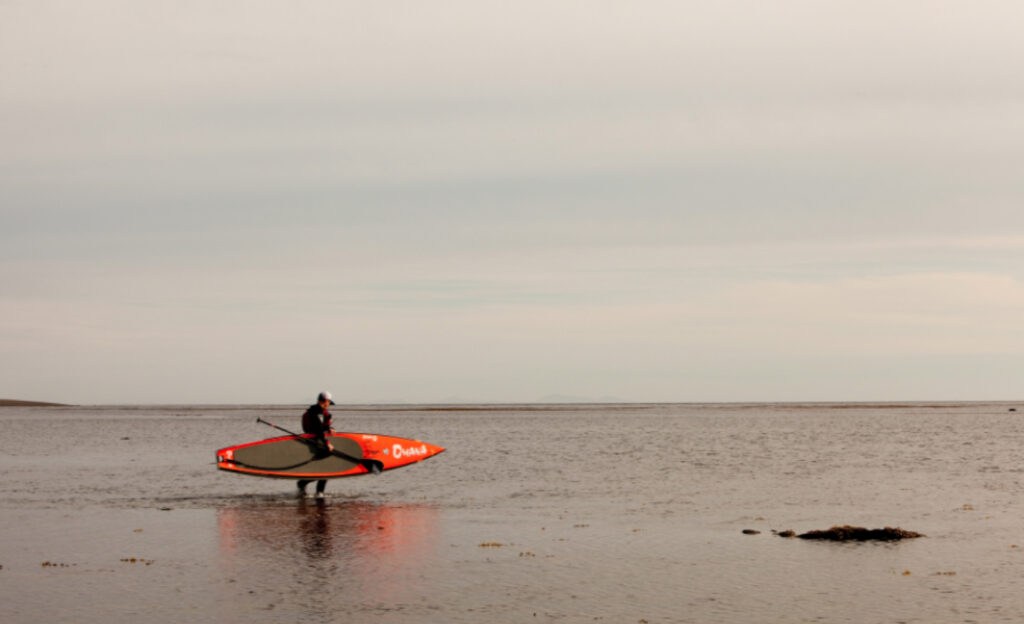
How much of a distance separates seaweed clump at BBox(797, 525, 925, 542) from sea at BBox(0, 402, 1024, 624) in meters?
0.51

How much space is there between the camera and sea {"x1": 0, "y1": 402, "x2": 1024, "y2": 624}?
14.4m

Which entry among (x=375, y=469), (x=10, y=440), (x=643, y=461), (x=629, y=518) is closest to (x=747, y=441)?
(x=643, y=461)

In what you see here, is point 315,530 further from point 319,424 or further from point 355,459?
point 355,459

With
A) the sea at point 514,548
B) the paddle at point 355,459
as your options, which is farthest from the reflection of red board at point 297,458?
the sea at point 514,548

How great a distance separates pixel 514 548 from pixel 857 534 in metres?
6.84

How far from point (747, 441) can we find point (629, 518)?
42.4 meters

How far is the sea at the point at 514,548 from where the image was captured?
47.2 ft

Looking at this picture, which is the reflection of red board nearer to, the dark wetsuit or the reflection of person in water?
the dark wetsuit

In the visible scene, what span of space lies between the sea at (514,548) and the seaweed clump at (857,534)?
20.1 inches

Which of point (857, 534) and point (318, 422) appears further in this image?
point (318, 422)

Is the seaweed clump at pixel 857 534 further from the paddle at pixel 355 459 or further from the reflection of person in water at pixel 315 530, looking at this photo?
the paddle at pixel 355 459

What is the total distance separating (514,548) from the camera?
19719 millimetres

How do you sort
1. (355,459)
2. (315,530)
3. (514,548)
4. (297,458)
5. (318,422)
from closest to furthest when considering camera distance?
(514,548), (315,530), (318,422), (297,458), (355,459)

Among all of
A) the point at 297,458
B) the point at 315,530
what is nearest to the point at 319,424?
the point at 297,458
